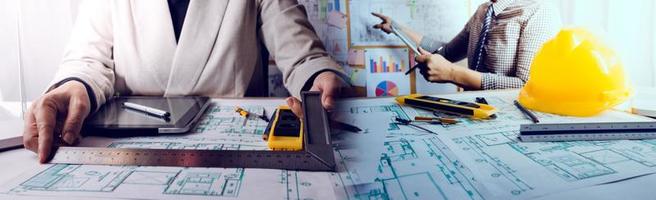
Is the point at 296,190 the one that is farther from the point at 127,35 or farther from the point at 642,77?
the point at 642,77

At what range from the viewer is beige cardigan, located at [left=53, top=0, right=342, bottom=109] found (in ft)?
1.82

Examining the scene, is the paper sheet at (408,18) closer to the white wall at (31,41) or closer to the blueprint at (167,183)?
the blueprint at (167,183)

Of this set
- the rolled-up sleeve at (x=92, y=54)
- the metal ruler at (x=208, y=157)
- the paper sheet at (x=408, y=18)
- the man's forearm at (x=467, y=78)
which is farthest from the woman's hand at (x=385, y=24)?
the rolled-up sleeve at (x=92, y=54)

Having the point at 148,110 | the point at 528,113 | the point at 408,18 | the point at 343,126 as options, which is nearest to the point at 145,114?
the point at 148,110

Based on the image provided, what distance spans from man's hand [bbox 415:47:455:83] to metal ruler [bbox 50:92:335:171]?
0.75 ft

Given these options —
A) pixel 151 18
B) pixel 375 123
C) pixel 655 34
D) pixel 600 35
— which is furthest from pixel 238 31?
pixel 655 34

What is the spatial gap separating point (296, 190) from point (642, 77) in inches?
22.6

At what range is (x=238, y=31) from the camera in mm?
581

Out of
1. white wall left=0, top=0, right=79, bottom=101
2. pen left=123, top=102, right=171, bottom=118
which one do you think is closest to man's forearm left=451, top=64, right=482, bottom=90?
pen left=123, top=102, right=171, bottom=118

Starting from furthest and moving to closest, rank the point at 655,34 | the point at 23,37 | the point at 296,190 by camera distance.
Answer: the point at 655,34, the point at 23,37, the point at 296,190

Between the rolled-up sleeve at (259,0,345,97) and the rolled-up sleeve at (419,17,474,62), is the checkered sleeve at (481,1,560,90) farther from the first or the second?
the rolled-up sleeve at (259,0,345,97)

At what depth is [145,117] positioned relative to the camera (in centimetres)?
51

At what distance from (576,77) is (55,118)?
595 millimetres

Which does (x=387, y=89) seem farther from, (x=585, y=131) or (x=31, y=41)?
(x=31, y=41)
